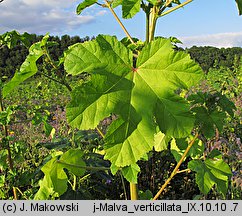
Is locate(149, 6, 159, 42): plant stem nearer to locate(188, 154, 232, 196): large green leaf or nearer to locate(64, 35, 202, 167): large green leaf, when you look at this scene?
locate(64, 35, 202, 167): large green leaf

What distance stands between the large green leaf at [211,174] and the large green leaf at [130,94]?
19.3 inches

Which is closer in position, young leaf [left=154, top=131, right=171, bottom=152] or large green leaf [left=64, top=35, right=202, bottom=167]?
large green leaf [left=64, top=35, right=202, bottom=167]

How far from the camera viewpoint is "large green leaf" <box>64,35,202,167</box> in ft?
3.65

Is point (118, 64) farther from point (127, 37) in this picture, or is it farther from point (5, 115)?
point (5, 115)

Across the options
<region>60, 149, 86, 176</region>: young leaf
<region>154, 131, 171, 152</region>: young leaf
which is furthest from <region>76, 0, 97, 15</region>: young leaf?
<region>154, 131, 171, 152</region>: young leaf

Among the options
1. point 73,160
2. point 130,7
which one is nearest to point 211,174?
point 73,160

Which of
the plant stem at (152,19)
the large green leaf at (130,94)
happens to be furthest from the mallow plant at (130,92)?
the plant stem at (152,19)

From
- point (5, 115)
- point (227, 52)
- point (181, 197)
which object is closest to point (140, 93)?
point (5, 115)

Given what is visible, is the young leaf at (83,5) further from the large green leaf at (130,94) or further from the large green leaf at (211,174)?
the large green leaf at (211,174)

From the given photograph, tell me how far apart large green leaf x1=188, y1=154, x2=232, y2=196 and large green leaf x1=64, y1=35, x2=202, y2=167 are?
19.3 inches

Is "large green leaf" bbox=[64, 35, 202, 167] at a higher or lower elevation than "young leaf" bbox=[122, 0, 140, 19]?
lower

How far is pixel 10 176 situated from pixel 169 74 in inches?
55.8

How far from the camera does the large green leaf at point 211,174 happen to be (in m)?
1.55

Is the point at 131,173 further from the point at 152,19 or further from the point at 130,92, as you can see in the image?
the point at 152,19
